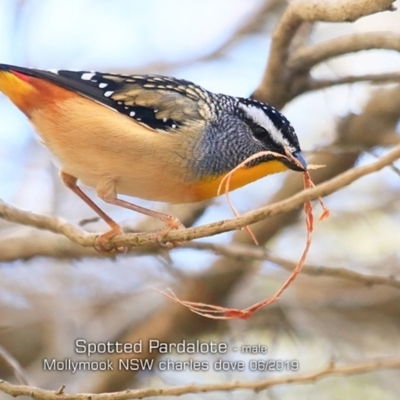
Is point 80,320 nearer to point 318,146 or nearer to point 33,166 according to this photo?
point 33,166

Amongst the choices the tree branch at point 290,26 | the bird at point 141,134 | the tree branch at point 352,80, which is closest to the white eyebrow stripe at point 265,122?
the bird at point 141,134

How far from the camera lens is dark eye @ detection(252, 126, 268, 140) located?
258 cm

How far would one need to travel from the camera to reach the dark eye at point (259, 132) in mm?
2575

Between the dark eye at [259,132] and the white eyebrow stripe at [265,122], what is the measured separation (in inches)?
0.7

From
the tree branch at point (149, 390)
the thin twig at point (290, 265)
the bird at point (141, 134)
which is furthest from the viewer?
the thin twig at point (290, 265)

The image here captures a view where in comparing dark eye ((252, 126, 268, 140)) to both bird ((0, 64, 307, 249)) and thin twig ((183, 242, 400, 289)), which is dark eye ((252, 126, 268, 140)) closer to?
bird ((0, 64, 307, 249))

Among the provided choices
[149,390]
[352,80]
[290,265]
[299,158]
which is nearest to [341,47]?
[352,80]

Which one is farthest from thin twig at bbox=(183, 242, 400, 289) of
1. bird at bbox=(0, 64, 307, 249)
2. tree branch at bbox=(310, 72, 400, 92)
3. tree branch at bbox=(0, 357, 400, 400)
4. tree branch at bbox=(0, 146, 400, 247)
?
tree branch at bbox=(310, 72, 400, 92)

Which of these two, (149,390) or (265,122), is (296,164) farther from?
(149,390)

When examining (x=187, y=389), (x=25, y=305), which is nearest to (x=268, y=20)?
(x=25, y=305)

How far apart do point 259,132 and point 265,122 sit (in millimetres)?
58

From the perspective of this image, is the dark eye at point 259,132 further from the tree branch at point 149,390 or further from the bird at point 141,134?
the tree branch at point 149,390

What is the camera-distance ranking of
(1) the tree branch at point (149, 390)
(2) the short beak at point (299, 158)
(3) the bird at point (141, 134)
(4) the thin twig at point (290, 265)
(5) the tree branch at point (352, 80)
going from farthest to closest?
(5) the tree branch at point (352, 80), (4) the thin twig at point (290, 265), (3) the bird at point (141, 134), (2) the short beak at point (299, 158), (1) the tree branch at point (149, 390)

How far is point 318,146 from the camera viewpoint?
3.07 meters
